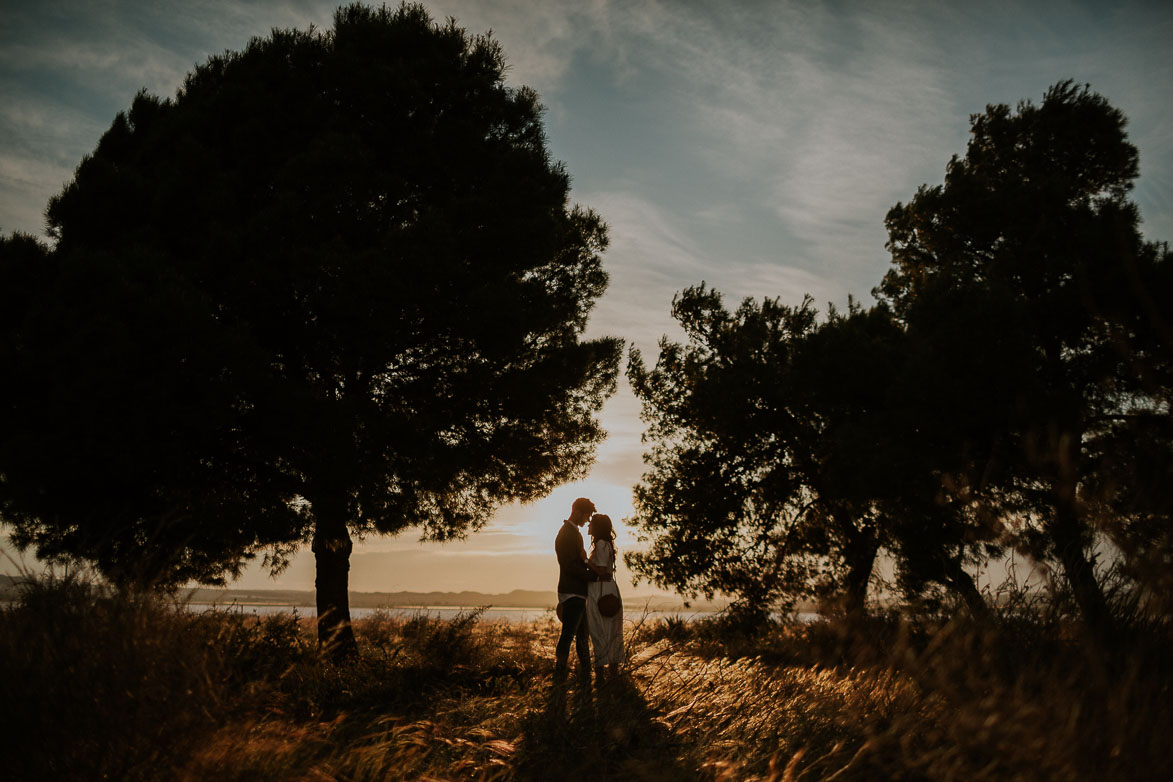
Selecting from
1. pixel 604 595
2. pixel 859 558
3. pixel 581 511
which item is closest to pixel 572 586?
pixel 604 595

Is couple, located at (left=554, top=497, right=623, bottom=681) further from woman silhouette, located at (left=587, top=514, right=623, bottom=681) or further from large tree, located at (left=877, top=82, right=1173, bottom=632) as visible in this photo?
large tree, located at (left=877, top=82, right=1173, bottom=632)

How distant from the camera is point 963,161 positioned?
643 inches

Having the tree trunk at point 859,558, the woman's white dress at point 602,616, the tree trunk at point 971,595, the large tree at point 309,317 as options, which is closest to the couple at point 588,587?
the woman's white dress at point 602,616

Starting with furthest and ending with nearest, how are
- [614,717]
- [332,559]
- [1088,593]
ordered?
[332,559] < [1088,593] < [614,717]

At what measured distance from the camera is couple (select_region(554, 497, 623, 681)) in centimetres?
820

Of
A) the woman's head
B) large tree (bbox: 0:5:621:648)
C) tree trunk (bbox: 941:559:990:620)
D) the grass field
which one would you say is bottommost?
the grass field

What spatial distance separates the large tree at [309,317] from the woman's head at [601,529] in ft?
10.2

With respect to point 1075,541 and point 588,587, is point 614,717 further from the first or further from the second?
point 1075,541

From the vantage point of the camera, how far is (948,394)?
12.3 meters

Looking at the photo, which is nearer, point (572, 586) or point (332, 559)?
point (572, 586)

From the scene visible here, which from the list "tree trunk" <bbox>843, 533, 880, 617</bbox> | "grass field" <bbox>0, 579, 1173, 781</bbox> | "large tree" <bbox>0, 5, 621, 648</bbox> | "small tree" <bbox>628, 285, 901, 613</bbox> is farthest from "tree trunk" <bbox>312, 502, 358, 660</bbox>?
"tree trunk" <bbox>843, 533, 880, 617</bbox>

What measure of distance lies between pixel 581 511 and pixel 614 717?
3930 millimetres

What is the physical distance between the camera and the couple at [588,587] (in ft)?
26.9

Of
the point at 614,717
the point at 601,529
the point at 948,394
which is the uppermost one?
the point at 948,394
